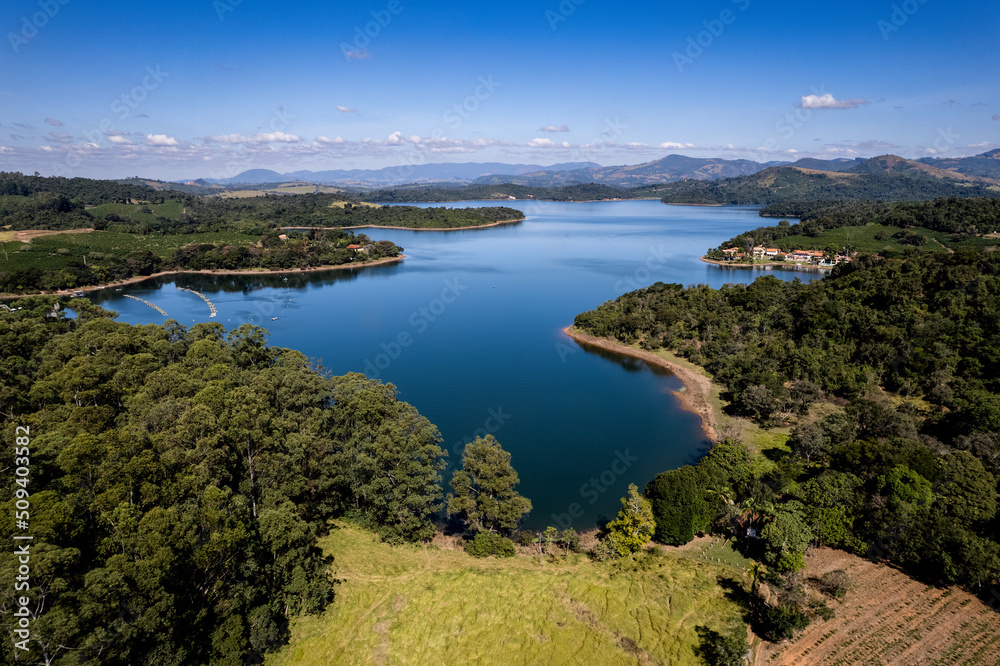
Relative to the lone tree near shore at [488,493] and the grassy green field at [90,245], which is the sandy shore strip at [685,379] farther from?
the grassy green field at [90,245]

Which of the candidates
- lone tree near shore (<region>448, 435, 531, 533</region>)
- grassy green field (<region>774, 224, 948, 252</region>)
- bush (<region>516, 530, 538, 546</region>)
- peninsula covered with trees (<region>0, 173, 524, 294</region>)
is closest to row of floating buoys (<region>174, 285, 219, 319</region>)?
peninsula covered with trees (<region>0, 173, 524, 294</region>)

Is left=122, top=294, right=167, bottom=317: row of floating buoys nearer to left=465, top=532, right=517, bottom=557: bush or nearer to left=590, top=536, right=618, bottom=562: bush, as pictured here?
left=465, top=532, right=517, bottom=557: bush

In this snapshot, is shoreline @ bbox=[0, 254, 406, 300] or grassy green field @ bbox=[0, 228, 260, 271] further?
shoreline @ bbox=[0, 254, 406, 300]

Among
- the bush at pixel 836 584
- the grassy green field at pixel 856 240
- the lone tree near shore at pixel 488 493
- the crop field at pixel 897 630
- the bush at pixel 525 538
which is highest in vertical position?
the grassy green field at pixel 856 240

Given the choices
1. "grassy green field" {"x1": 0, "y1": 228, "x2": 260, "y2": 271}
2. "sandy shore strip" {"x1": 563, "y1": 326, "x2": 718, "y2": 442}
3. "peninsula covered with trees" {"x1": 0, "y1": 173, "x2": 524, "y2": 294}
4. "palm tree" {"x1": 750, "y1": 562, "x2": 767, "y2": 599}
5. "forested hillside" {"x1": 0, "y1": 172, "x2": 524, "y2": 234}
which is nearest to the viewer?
"palm tree" {"x1": 750, "y1": 562, "x2": 767, "y2": 599}

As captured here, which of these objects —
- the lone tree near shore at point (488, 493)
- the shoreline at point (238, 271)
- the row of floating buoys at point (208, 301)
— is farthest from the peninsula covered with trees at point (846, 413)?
the shoreline at point (238, 271)

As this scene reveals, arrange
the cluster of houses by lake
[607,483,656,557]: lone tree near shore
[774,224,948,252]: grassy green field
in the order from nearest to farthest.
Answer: [607,483,656,557]: lone tree near shore
[774,224,948,252]: grassy green field
the cluster of houses by lake
